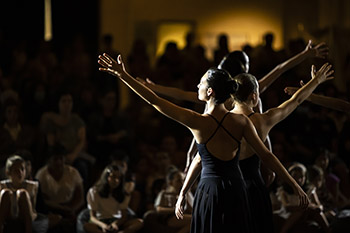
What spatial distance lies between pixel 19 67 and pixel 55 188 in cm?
292

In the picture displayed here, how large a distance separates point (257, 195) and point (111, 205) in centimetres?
245

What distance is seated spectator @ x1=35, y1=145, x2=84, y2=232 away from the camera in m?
9.44

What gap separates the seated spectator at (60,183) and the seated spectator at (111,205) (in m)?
0.53

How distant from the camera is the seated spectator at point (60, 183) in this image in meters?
9.44

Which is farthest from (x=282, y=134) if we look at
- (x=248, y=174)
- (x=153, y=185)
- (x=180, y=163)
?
(x=248, y=174)

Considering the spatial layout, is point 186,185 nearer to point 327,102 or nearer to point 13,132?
point 327,102

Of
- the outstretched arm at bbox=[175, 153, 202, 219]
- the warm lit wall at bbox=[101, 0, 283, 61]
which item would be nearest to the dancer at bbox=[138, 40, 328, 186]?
the outstretched arm at bbox=[175, 153, 202, 219]

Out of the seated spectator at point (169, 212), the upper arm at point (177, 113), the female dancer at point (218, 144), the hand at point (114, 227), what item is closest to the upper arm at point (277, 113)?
the female dancer at point (218, 144)

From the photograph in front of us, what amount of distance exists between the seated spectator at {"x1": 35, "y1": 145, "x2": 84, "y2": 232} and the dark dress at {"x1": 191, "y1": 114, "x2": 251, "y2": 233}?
11.0 ft

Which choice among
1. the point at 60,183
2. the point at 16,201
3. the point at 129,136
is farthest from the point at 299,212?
the point at 129,136

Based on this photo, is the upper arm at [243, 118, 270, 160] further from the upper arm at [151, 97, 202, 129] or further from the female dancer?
the upper arm at [151, 97, 202, 129]

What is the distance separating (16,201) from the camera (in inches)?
336

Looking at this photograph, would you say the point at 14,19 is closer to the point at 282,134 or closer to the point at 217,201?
the point at 282,134

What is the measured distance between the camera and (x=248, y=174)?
6.71 m
